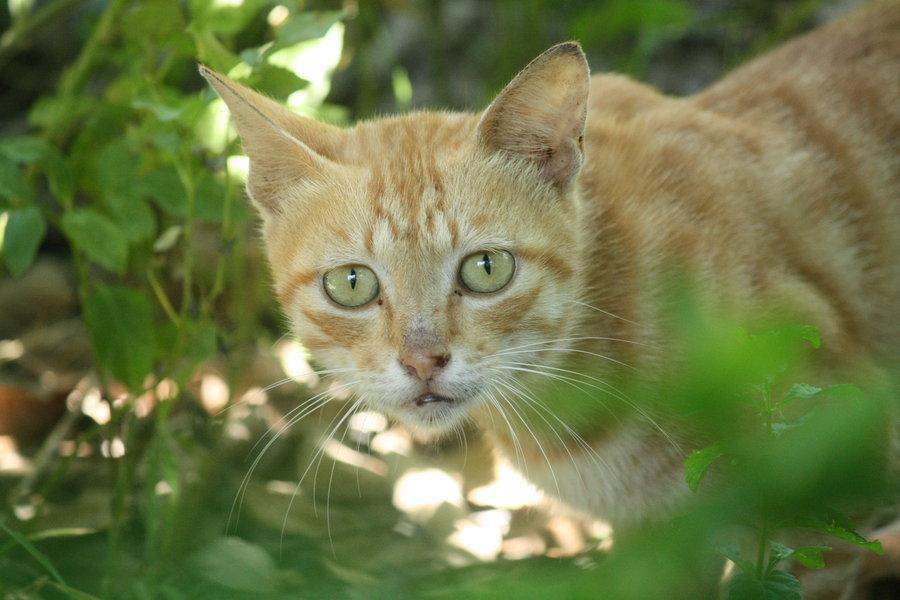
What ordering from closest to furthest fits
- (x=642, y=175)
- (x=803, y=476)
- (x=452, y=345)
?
(x=803, y=476), (x=452, y=345), (x=642, y=175)

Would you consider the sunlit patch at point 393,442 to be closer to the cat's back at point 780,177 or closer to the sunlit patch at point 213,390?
the sunlit patch at point 213,390

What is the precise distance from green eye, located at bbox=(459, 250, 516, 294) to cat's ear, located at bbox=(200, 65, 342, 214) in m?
0.40

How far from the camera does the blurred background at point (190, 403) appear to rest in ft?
6.70

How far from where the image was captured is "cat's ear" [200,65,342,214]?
1.77 m

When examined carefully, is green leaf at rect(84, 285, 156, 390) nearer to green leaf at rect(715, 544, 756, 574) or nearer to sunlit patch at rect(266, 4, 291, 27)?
sunlit patch at rect(266, 4, 291, 27)

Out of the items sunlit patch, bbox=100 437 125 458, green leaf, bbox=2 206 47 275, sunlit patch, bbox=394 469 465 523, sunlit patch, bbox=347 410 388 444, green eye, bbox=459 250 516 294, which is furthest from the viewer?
sunlit patch, bbox=347 410 388 444

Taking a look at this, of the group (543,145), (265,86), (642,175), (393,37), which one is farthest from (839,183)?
(393,37)

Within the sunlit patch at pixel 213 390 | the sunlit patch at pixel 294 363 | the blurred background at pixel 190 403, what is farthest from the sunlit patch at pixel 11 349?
the sunlit patch at pixel 294 363

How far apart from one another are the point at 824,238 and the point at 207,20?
5.46 ft

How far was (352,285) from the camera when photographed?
181 centimetres

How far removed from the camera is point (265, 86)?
2.14 m

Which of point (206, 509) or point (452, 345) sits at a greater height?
point (452, 345)

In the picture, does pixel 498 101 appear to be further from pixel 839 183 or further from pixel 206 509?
pixel 206 509

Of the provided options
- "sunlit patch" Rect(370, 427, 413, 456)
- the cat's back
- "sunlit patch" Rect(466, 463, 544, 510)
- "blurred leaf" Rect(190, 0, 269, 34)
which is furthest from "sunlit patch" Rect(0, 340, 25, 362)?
the cat's back
